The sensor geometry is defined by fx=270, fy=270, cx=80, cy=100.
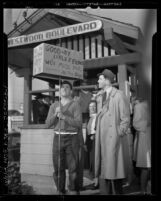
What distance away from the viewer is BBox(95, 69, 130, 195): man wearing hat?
2969mm

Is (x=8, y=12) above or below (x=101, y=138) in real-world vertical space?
above

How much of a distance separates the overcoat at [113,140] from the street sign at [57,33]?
0.77 metres

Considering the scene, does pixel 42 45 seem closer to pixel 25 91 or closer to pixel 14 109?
pixel 25 91

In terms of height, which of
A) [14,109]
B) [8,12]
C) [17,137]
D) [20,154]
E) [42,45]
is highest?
[8,12]

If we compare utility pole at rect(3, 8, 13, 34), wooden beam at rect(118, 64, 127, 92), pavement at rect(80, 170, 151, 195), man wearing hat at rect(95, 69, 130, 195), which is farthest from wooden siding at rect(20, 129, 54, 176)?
utility pole at rect(3, 8, 13, 34)

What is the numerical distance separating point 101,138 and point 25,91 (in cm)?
105

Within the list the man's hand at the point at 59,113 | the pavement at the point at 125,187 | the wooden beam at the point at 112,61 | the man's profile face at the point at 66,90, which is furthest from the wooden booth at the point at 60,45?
the pavement at the point at 125,187

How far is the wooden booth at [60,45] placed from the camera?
307 cm

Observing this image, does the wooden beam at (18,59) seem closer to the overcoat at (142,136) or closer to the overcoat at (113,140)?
the overcoat at (113,140)

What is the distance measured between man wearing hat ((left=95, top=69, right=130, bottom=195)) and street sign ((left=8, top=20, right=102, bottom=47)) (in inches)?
21.3

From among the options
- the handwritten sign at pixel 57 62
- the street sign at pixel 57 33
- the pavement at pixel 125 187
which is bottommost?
the pavement at pixel 125 187

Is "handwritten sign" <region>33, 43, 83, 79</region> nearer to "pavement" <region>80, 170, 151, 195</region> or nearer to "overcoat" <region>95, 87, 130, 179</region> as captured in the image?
"overcoat" <region>95, 87, 130, 179</region>

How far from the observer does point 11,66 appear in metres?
3.13
